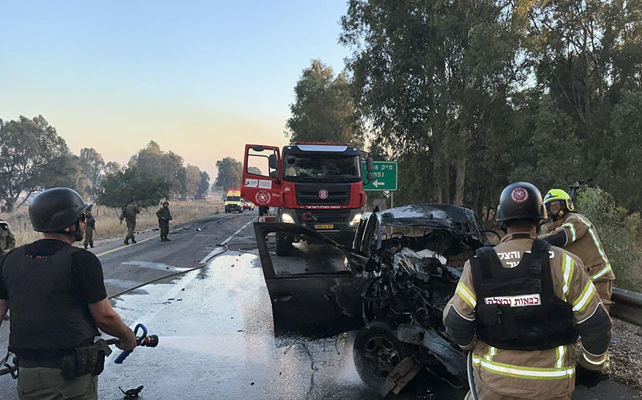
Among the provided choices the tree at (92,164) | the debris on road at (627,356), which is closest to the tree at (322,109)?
the debris on road at (627,356)

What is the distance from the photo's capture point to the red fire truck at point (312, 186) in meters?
11.2

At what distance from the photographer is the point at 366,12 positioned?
18.9 m

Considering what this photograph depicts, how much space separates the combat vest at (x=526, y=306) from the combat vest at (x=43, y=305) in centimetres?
195

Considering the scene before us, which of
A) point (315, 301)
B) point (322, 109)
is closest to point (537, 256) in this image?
point (315, 301)

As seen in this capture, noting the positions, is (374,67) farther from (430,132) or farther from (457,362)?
(457,362)

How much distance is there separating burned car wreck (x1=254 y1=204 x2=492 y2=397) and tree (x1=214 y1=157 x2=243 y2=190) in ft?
489

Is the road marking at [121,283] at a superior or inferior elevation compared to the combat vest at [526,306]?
inferior

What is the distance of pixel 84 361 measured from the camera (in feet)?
6.94

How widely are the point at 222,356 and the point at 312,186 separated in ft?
22.2

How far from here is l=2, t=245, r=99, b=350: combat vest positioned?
208 cm

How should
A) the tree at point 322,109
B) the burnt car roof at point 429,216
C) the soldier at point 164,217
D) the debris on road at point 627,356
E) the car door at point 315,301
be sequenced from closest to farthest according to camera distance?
the debris on road at point 627,356
the car door at point 315,301
the burnt car roof at point 429,216
the soldier at point 164,217
the tree at point 322,109

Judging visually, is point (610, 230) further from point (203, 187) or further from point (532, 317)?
point (203, 187)

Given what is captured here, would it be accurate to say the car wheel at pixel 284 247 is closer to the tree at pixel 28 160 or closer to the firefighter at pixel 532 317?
the firefighter at pixel 532 317

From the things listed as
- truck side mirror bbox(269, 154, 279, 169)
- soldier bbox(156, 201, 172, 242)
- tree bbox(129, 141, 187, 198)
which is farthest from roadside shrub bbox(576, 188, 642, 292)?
tree bbox(129, 141, 187, 198)
